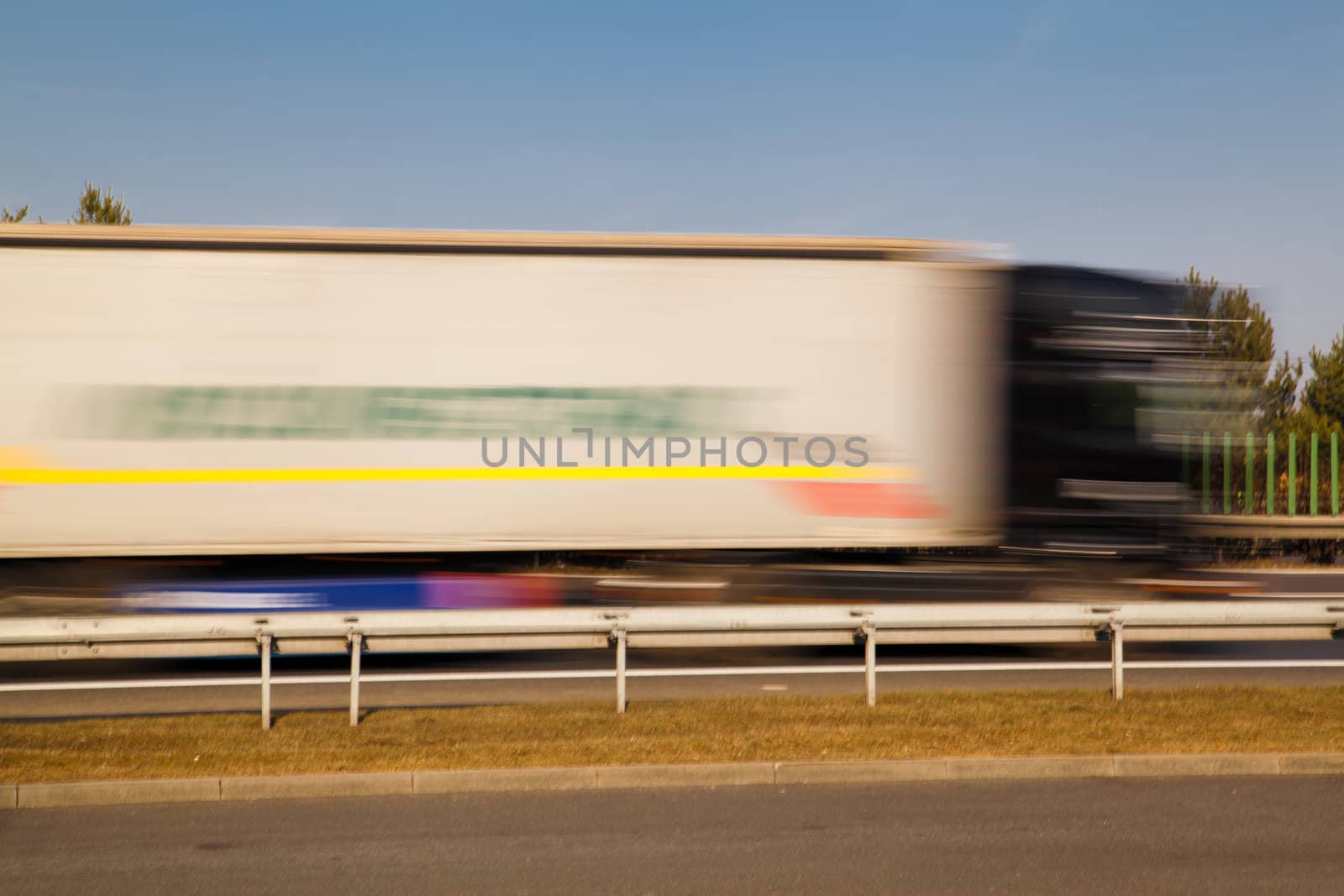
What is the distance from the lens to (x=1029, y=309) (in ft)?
37.5

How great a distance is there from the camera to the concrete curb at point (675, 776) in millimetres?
6906

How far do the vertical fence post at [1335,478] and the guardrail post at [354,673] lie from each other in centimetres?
2187

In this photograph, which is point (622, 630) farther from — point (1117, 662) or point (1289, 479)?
point (1289, 479)

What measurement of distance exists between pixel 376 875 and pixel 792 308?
→ 689 centimetres

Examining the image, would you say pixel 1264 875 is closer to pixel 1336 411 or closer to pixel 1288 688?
pixel 1288 688

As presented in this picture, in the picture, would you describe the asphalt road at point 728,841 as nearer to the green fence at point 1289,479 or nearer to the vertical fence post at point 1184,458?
the vertical fence post at point 1184,458

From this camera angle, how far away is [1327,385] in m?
43.1

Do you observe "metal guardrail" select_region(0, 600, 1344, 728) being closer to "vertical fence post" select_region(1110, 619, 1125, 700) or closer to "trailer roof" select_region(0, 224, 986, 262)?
"vertical fence post" select_region(1110, 619, 1125, 700)

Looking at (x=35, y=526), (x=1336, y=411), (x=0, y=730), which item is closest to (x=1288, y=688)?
(x=0, y=730)

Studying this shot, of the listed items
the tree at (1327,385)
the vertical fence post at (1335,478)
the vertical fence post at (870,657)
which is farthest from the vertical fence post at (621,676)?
the tree at (1327,385)

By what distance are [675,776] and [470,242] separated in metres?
5.52

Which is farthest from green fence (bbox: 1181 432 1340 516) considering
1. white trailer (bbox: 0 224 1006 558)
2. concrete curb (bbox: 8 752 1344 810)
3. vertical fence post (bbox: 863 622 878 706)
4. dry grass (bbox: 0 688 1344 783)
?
concrete curb (bbox: 8 752 1344 810)

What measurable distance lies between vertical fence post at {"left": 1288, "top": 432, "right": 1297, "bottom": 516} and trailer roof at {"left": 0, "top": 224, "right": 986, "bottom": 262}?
16.9 meters

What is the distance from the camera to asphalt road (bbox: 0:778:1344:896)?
17.9 ft
